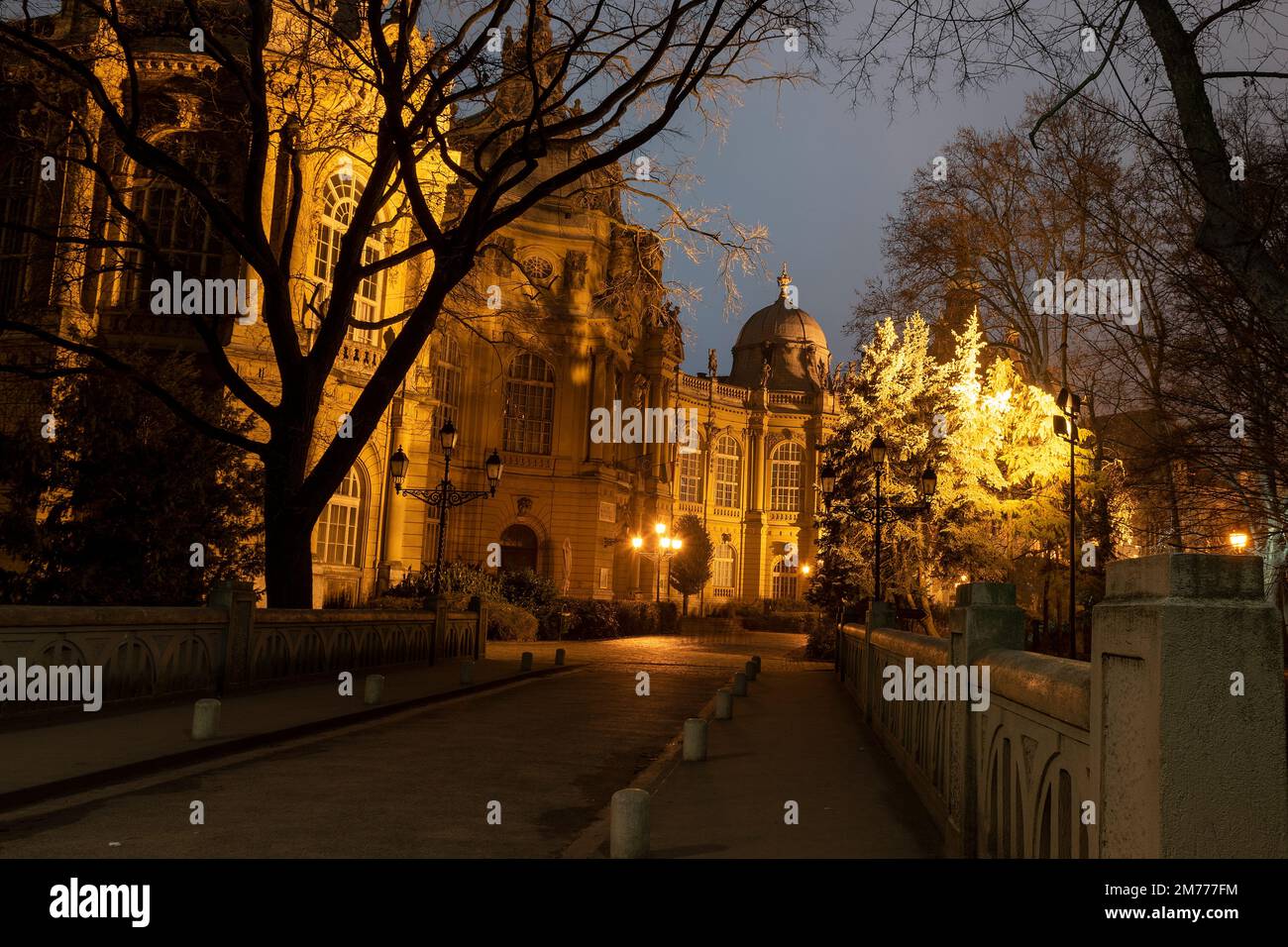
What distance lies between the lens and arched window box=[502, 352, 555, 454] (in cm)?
4650

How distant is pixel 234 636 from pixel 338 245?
18.1 meters

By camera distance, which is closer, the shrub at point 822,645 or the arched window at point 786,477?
the shrub at point 822,645

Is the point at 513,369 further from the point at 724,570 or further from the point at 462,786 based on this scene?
the point at 462,786

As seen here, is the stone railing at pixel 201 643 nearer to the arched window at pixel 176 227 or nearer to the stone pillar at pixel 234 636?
the stone pillar at pixel 234 636

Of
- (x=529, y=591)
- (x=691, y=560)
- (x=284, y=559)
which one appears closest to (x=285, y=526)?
(x=284, y=559)

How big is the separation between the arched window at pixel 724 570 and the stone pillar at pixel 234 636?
5505cm

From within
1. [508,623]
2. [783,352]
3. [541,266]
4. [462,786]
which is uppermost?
[783,352]

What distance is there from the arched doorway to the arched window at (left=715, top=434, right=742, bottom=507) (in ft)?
88.1

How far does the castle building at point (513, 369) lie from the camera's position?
2555 centimetres

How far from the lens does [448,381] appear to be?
4403cm

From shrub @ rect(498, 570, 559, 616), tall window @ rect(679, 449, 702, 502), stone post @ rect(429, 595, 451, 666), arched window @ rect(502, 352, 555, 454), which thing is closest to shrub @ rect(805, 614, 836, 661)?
shrub @ rect(498, 570, 559, 616)

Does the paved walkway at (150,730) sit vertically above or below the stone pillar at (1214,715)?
below

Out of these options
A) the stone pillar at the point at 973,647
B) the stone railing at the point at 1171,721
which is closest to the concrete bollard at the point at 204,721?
the stone pillar at the point at 973,647

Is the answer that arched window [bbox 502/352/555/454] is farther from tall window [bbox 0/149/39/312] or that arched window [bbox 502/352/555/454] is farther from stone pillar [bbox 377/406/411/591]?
tall window [bbox 0/149/39/312]
